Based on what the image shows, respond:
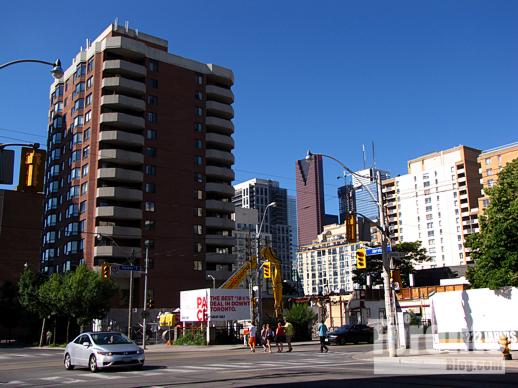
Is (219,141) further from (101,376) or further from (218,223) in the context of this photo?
(101,376)

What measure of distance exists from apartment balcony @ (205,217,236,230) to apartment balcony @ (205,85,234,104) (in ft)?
67.5

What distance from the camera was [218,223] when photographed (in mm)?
86500

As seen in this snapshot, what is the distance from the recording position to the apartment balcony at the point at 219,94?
9119cm

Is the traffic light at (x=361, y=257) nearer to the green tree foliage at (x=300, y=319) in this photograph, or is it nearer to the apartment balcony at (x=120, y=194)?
the green tree foliage at (x=300, y=319)

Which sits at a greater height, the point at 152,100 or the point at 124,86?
the point at 124,86

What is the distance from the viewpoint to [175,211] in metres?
83.9

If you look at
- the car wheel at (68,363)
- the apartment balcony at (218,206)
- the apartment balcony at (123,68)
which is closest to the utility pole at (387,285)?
the car wheel at (68,363)

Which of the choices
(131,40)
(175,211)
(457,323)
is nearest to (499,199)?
(457,323)

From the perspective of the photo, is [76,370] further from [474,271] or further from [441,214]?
[441,214]

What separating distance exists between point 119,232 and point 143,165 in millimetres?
11178

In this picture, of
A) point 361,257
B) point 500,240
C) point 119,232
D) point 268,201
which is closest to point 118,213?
point 119,232

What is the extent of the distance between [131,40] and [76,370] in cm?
7037

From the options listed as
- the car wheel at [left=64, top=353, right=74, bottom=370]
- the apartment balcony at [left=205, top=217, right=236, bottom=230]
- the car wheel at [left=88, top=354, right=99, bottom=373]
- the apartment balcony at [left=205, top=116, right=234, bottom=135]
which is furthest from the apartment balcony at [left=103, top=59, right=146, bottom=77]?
the car wheel at [left=88, top=354, right=99, bottom=373]

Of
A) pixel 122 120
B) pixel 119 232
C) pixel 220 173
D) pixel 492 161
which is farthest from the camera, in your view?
pixel 492 161
